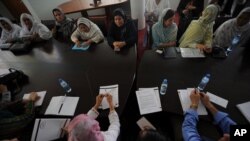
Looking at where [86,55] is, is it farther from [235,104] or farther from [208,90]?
[235,104]

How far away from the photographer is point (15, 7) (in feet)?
14.0

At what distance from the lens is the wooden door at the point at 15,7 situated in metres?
4.17

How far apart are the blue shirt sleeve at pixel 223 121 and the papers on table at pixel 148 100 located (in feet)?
1.39

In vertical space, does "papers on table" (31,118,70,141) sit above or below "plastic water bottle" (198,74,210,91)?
below

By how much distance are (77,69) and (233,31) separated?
214 centimetres

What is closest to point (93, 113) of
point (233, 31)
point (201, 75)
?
point (201, 75)

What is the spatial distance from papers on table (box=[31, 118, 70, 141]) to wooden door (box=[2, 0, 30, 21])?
4.21m

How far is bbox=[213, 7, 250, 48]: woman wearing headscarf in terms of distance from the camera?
6.53 feet

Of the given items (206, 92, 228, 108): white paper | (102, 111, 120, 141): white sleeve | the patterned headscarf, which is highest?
the patterned headscarf

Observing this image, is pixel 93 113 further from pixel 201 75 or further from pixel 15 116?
pixel 201 75

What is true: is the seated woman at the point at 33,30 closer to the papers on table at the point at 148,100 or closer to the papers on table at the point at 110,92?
the papers on table at the point at 110,92

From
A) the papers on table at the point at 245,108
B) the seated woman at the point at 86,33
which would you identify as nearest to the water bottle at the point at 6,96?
the seated woman at the point at 86,33

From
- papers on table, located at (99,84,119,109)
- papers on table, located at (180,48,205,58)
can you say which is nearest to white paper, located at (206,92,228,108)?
papers on table, located at (180,48,205,58)

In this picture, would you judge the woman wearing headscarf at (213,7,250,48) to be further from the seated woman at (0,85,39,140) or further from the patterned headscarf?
the seated woman at (0,85,39,140)
